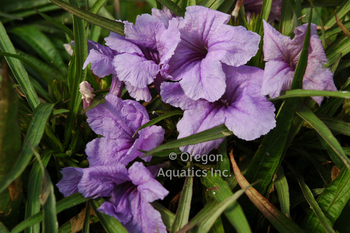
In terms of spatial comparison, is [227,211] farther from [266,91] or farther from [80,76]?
[80,76]

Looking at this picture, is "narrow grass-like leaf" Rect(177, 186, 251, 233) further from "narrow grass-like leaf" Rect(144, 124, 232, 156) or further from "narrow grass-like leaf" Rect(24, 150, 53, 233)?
"narrow grass-like leaf" Rect(24, 150, 53, 233)

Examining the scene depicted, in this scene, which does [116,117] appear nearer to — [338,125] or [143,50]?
[143,50]

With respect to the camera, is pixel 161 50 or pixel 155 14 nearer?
pixel 161 50

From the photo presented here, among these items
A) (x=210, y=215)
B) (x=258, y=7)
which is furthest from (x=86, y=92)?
(x=258, y=7)

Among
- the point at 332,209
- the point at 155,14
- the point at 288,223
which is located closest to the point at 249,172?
the point at 288,223

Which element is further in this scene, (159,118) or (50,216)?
(159,118)
